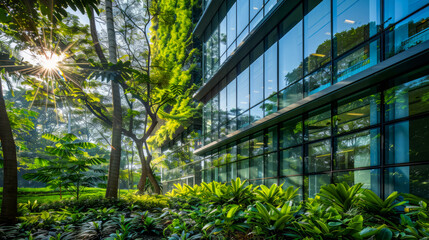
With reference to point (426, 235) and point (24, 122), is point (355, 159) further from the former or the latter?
point (24, 122)

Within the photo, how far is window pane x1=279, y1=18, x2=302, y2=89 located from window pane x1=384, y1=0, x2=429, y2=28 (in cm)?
323

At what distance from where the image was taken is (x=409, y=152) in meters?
6.23

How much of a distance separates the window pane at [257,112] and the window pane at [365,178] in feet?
16.2

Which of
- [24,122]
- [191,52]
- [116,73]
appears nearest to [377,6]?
[116,73]

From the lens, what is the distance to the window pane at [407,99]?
606 centimetres

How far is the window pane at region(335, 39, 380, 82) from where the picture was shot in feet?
23.4

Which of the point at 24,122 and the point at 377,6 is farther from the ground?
the point at 377,6

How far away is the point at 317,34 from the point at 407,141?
456 cm

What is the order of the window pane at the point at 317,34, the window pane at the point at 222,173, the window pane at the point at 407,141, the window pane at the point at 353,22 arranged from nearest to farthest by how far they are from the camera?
the window pane at the point at 407,141, the window pane at the point at 353,22, the window pane at the point at 317,34, the window pane at the point at 222,173

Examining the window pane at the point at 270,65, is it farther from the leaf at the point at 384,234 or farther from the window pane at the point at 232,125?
the leaf at the point at 384,234

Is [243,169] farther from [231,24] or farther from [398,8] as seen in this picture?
[398,8]

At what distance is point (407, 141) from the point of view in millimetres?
6316

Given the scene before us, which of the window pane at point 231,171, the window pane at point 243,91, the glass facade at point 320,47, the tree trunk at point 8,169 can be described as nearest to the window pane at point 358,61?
the glass facade at point 320,47

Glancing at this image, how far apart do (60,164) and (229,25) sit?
38.9ft
